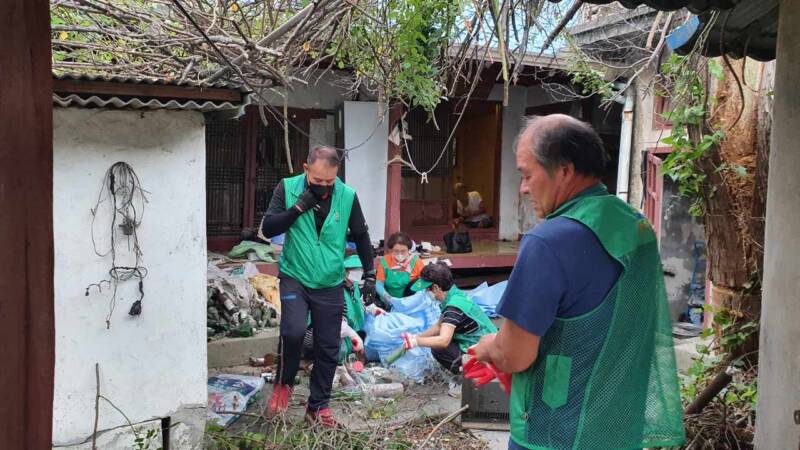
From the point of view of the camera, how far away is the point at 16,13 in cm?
101

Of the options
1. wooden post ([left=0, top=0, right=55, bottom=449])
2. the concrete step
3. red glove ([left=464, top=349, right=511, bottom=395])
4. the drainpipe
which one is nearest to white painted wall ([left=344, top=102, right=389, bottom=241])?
the drainpipe

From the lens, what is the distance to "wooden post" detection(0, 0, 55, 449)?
101 centimetres

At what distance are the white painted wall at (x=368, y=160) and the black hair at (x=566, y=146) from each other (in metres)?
7.89

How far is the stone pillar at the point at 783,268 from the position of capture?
2643mm

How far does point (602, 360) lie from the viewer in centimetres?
211

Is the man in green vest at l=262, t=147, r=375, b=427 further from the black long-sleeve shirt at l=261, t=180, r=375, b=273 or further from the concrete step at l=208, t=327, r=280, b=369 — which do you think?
the concrete step at l=208, t=327, r=280, b=369

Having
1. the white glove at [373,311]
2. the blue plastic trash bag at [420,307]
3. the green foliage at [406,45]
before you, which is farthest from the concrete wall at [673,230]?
the white glove at [373,311]

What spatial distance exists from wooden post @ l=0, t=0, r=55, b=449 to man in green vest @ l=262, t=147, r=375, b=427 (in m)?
3.75

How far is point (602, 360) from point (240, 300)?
5680 mm

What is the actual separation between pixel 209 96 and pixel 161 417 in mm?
2151

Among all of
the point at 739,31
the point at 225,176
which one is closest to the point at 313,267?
the point at 739,31

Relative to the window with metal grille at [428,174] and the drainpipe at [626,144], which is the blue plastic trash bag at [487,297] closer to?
the drainpipe at [626,144]

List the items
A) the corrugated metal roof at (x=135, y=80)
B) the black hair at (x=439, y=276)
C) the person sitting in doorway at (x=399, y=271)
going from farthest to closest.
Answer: the person sitting in doorway at (x=399, y=271)
the black hair at (x=439, y=276)
the corrugated metal roof at (x=135, y=80)

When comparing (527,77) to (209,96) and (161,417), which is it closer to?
(209,96)
